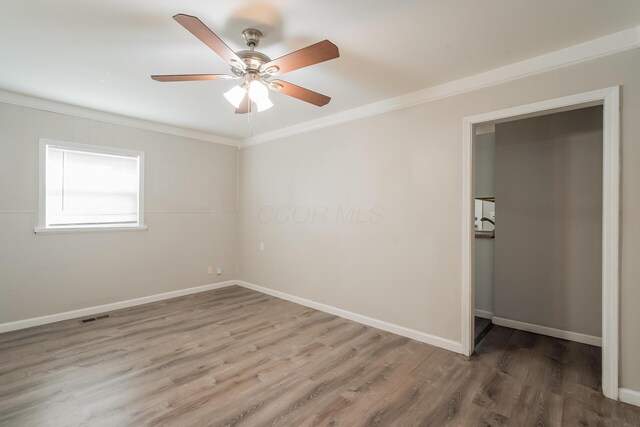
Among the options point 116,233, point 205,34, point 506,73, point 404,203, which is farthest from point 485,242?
point 116,233

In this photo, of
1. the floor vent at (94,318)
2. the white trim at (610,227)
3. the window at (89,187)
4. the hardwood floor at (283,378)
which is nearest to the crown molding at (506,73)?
the white trim at (610,227)

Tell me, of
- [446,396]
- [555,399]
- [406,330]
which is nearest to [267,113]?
[406,330]

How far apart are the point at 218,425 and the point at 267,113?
10.7 ft

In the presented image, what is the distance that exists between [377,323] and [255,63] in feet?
9.60

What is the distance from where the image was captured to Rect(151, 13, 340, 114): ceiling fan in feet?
5.51

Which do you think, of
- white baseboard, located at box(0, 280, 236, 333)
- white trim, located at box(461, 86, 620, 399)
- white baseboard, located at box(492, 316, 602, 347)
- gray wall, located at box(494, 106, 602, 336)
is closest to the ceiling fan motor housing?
white trim, located at box(461, 86, 620, 399)

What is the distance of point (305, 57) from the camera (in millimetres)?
1821

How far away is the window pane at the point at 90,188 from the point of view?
3.56m

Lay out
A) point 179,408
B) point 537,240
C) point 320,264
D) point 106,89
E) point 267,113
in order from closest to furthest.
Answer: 1. point 179,408
2. point 106,89
3. point 537,240
4. point 267,113
5. point 320,264

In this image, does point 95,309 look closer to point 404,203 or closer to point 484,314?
point 404,203

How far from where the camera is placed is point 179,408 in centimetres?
201

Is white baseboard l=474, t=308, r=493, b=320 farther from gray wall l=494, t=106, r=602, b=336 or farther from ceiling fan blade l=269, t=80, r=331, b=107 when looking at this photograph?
ceiling fan blade l=269, t=80, r=331, b=107

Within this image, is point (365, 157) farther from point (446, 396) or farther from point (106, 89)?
point (106, 89)

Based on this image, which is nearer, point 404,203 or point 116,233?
point 404,203
